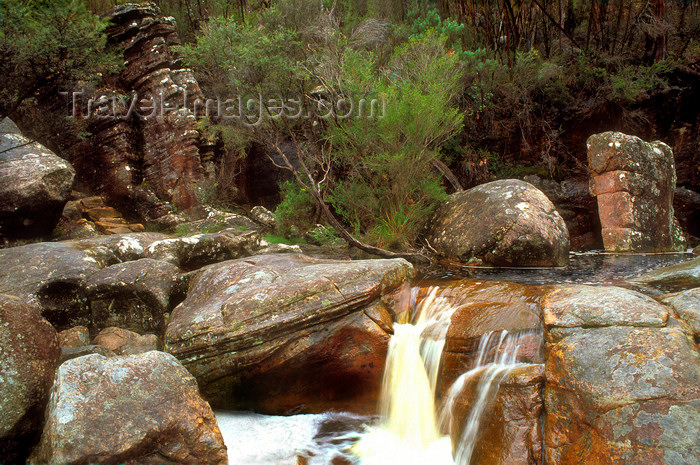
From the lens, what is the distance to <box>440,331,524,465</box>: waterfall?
3775 mm

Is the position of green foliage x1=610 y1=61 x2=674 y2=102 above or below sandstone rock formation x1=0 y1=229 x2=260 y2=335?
above

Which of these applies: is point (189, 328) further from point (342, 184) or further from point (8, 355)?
point (342, 184)

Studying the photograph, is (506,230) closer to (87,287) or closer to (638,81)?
(87,287)

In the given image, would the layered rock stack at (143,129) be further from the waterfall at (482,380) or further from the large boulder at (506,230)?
the waterfall at (482,380)

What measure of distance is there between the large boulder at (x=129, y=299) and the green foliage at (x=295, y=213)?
Answer: 157 inches

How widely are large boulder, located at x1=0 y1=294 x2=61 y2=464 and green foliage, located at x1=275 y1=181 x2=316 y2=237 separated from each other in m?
5.86

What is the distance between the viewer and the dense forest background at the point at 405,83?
815 cm

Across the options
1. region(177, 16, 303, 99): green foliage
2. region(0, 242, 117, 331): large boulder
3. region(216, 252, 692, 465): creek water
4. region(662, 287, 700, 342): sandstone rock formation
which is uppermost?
region(177, 16, 303, 99): green foliage

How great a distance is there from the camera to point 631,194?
25.8 ft

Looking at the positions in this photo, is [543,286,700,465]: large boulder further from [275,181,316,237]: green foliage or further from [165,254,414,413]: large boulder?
[275,181,316,237]: green foliage

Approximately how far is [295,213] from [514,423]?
264 inches

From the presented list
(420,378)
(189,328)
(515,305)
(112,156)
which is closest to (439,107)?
(515,305)

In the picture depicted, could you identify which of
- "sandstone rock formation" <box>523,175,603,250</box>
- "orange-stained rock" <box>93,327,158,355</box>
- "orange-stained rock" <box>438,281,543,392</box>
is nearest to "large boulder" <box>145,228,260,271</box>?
"orange-stained rock" <box>93,327,158,355</box>

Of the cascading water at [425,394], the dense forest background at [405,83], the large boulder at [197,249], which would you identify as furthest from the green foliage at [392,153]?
the cascading water at [425,394]
